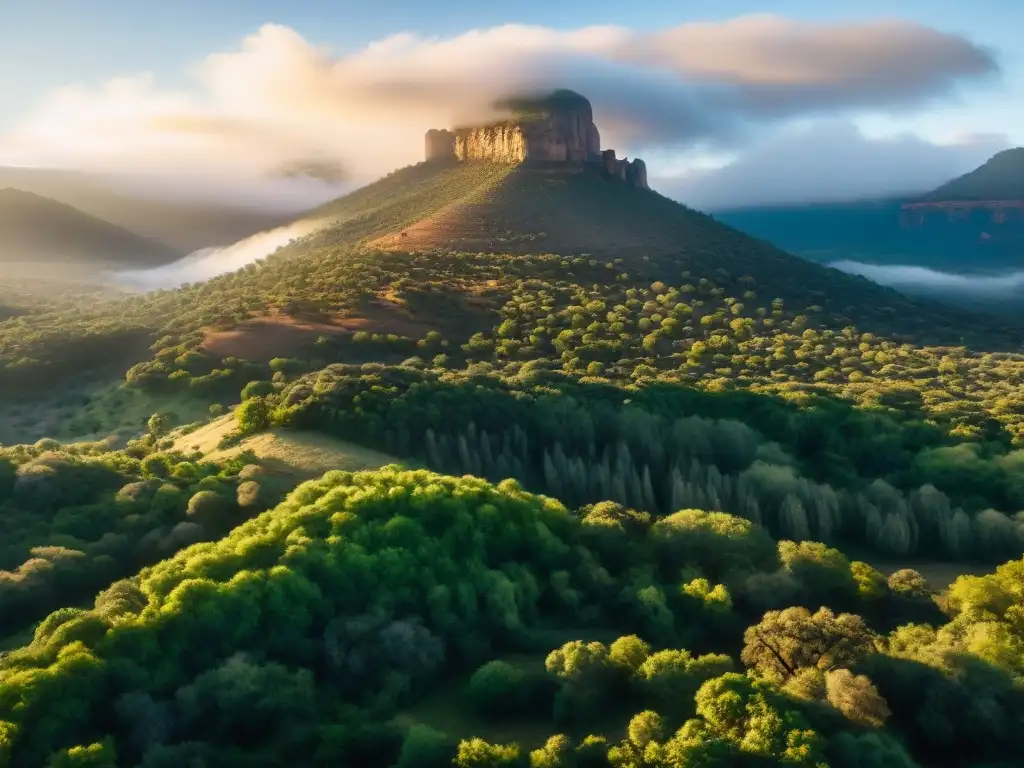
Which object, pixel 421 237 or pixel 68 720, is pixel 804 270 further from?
pixel 68 720

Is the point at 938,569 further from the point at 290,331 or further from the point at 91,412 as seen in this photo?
the point at 91,412

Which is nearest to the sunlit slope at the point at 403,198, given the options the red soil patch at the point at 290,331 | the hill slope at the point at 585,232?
the hill slope at the point at 585,232

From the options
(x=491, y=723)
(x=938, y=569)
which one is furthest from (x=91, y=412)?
(x=938, y=569)

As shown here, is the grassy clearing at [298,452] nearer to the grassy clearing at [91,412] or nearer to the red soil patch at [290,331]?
the grassy clearing at [91,412]

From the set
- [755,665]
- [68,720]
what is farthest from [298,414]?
[755,665]

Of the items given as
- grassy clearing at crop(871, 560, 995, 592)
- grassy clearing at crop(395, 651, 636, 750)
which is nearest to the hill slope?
grassy clearing at crop(871, 560, 995, 592)

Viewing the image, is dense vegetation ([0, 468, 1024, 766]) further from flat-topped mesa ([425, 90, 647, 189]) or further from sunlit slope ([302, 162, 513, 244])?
flat-topped mesa ([425, 90, 647, 189])
